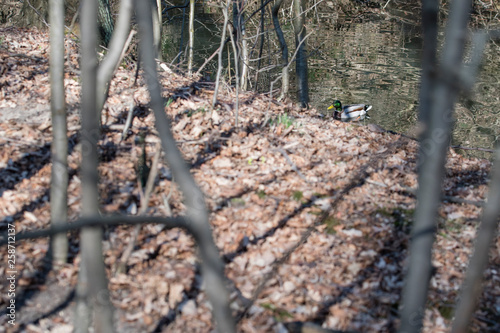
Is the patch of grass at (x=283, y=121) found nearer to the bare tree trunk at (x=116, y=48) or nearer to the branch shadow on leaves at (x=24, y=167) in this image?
the branch shadow on leaves at (x=24, y=167)

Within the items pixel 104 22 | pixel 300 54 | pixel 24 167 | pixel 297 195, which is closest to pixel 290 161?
pixel 297 195

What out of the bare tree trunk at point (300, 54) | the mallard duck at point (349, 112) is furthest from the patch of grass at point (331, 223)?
the mallard duck at point (349, 112)

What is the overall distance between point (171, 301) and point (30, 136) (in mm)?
2808

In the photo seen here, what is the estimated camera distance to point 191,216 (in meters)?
1.74

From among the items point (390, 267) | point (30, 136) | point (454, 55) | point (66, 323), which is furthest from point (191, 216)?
point (30, 136)

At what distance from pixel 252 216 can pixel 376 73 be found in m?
10.8

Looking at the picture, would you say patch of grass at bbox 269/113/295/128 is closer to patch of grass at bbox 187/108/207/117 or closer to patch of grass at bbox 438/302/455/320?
patch of grass at bbox 187/108/207/117

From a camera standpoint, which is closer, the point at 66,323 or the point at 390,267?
the point at 66,323

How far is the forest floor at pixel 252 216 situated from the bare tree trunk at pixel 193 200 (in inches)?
58.9

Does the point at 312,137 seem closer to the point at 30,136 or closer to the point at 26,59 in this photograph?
the point at 30,136

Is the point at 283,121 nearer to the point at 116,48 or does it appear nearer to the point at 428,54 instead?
the point at 116,48

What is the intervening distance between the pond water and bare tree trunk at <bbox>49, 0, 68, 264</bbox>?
237 inches

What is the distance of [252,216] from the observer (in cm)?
422

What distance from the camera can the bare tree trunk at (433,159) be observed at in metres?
1.45
